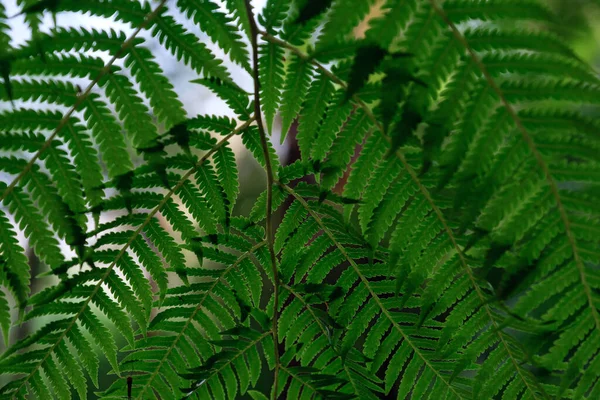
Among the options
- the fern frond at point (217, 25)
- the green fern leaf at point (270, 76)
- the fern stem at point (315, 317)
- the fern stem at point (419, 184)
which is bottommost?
the fern stem at point (315, 317)

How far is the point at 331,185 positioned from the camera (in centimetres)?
80

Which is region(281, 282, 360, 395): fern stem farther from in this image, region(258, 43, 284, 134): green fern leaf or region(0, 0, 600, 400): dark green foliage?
region(258, 43, 284, 134): green fern leaf

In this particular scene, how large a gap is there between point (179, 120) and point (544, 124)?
543 millimetres

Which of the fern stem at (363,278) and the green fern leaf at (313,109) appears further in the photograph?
the fern stem at (363,278)

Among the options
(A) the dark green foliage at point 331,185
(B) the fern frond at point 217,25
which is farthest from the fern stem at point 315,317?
Result: (B) the fern frond at point 217,25

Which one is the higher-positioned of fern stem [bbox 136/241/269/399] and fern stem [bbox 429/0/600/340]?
fern stem [bbox 429/0/600/340]

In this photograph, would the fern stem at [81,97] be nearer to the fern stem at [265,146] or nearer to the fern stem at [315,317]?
the fern stem at [265,146]

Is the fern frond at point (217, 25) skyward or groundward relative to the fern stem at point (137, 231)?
skyward

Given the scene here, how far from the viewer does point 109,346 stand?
3.14 ft

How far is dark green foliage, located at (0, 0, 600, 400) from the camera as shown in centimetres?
60

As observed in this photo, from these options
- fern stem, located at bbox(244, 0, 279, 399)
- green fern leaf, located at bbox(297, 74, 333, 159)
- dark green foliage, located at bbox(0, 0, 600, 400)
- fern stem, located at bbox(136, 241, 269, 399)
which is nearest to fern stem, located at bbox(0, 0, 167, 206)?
dark green foliage, located at bbox(0, 0, 600, 400)

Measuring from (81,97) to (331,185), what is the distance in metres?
0.44

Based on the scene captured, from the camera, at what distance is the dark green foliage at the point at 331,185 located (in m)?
0.60

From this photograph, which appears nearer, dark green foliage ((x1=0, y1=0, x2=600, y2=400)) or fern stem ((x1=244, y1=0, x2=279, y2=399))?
dark green foliage ((x1=0, y1=0, x2=600, y2=400))
